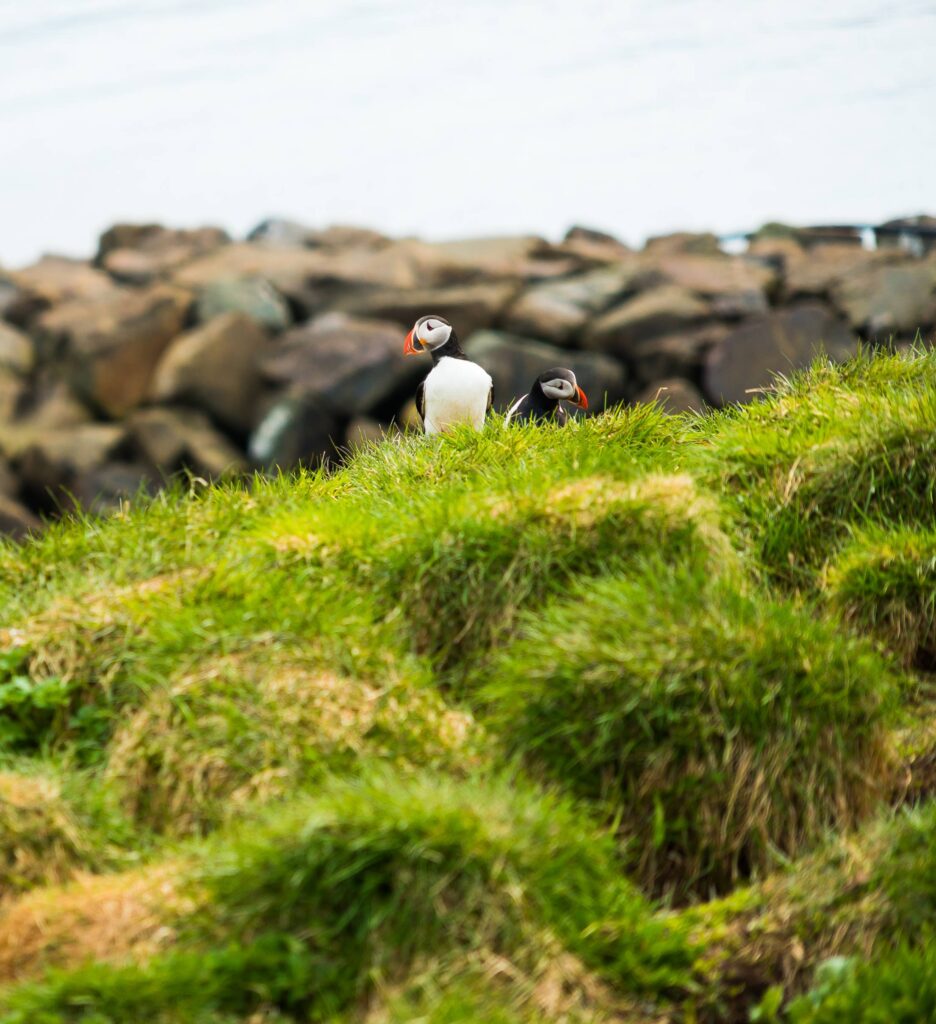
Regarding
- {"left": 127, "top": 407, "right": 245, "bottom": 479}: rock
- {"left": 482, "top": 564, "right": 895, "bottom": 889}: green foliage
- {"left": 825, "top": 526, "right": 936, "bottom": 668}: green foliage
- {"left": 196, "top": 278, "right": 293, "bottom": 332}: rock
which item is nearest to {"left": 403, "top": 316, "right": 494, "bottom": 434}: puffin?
{"left": 825, "top": 526, "right": 936, "bottom": 668}: green foliage

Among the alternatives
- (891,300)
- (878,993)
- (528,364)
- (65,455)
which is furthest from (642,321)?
(878,993)

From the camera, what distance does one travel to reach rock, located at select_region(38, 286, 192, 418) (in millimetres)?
16516

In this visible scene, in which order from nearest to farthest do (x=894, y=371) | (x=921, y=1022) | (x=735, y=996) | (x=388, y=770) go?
(x=921, y=1022), (x=735, y=996), (x=388, y=770), (x=894, y=371)

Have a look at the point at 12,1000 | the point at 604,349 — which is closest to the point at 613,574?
the point at 12,1000

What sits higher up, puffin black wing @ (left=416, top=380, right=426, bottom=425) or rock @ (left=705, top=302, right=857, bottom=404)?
puffin black wing @ (left=416, top=380, right=426, bottom=425)

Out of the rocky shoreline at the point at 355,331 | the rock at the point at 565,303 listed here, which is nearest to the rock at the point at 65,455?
the rocky shoreline at the point at 355,331

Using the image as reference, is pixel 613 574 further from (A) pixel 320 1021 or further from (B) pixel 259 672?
(A) pixel 320 1021

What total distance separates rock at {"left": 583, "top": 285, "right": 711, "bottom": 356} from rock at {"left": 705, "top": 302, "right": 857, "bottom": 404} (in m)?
0.61

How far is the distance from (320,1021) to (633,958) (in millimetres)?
641

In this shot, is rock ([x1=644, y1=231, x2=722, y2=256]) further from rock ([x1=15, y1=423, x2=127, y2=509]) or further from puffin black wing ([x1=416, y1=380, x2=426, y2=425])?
puffin black wing ([x1=416, y1=380, x2=426, y2=425])

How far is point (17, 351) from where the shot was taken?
17438 millimetres

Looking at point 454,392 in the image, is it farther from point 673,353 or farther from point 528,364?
point 673,353

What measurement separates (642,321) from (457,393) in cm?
961

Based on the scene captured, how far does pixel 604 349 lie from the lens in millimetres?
15156
